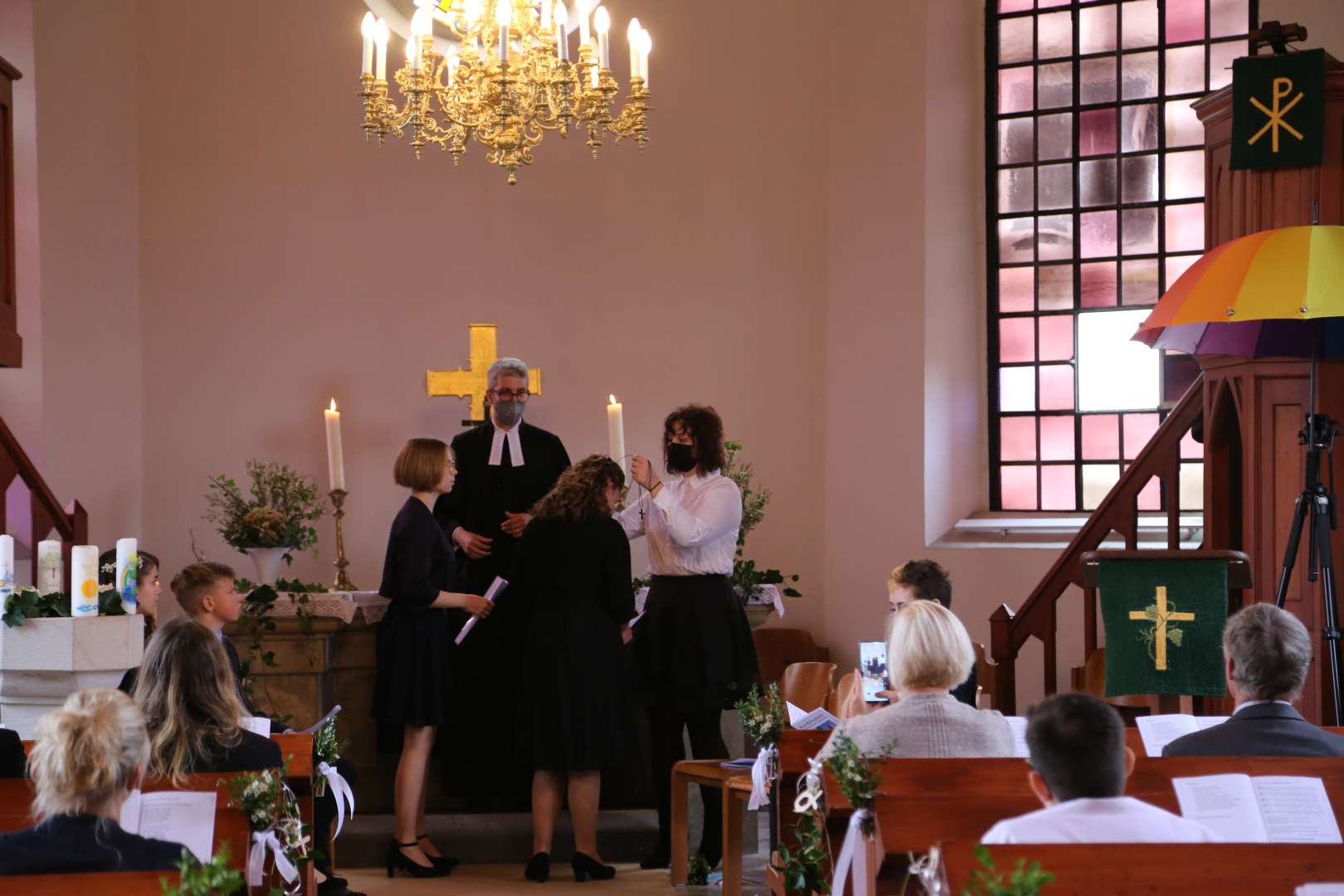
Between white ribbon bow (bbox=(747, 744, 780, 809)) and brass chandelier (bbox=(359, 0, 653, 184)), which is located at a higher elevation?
brass chandelier (bbox=(359, 0, 653, 184))

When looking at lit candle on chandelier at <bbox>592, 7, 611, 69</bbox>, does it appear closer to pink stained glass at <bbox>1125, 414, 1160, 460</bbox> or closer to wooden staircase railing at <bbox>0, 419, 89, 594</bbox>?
wooden staircase railing at <bbox>0, 419, 89, 594</bbox>

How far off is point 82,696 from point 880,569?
6.43 meters

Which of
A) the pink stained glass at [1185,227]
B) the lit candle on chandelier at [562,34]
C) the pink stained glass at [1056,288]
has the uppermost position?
the lit candle on chandelier at [562,34]

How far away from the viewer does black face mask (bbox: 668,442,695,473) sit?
6605 mm

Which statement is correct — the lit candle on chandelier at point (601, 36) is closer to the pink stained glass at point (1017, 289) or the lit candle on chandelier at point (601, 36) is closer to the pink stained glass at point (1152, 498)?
the pink stained glass at point (1017, 289)

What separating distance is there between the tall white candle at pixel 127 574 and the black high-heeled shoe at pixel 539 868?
1919mm

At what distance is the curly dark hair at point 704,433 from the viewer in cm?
660

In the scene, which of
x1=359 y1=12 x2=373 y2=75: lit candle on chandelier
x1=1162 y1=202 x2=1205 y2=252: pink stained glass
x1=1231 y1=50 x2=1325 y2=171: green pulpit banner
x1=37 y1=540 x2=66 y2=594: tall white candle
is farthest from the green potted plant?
x1=1162 y1=202 x2=1205 y2=252: pink stained glass

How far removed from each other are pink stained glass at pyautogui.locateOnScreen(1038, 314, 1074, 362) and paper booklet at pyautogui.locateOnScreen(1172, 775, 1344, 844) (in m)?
5.91

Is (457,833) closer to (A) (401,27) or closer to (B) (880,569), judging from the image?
(B) (880,569)

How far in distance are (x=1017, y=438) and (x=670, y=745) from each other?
12.1 feet

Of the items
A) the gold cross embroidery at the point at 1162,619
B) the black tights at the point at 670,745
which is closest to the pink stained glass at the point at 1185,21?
the gold cross embroidery at the point at 1162,619

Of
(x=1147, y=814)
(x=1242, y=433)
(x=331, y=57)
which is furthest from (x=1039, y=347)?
(x=1147, y=814)

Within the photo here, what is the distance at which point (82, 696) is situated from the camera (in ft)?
10.2
